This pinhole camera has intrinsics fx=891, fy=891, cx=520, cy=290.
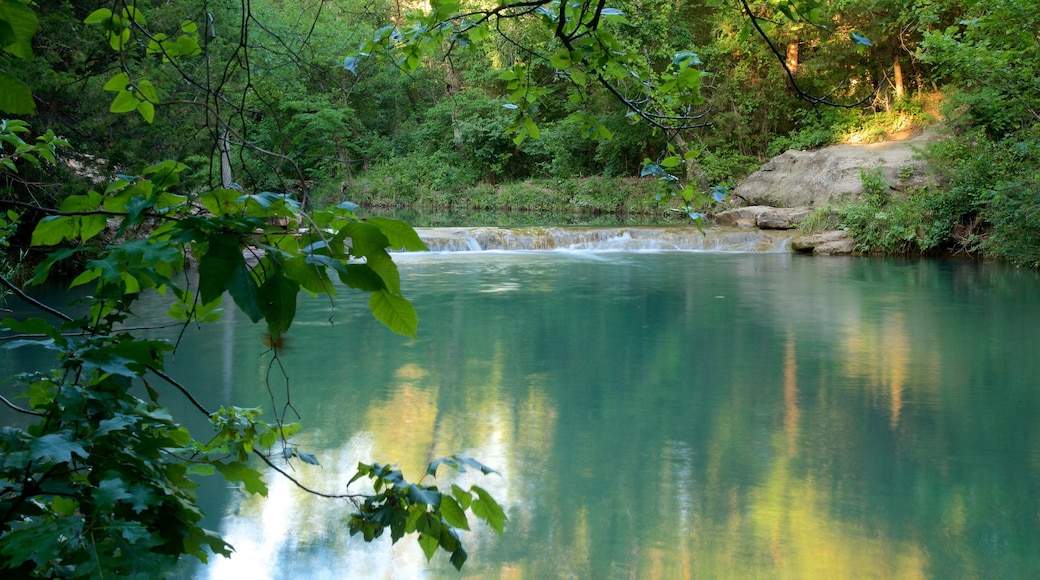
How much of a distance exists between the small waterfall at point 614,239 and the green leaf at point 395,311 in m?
16.2

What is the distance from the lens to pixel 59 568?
4.23 ft

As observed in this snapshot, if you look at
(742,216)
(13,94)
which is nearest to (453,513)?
(13,94)

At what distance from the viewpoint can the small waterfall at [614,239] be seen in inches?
695

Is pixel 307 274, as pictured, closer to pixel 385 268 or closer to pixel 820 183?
pixel 385 268

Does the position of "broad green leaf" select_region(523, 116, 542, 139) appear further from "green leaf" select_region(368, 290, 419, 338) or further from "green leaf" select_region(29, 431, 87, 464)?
"green leaf" select_region(29, 431, 87, 464)

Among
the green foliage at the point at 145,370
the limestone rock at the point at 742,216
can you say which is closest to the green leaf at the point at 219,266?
the green foliage at the point at 145,370

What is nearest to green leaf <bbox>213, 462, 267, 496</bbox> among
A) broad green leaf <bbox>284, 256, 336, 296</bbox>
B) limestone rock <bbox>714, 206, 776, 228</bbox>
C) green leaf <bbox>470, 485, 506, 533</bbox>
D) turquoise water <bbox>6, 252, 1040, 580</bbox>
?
turquoise water <bbox>6, 252, 1040, 580</bbox>

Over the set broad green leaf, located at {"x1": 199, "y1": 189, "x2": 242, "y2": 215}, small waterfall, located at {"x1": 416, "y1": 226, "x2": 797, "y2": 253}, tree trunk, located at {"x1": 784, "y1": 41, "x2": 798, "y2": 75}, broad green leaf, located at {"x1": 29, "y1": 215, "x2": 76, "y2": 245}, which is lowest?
small waterfall, located at {"x1": 416, "y1": 226, "x2": 797, "y2": 253}

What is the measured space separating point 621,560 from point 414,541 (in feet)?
2.94

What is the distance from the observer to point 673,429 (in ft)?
18.5

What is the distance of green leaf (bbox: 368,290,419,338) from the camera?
1308 mm

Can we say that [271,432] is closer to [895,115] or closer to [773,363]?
[773,363]

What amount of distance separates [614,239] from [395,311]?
17034mm

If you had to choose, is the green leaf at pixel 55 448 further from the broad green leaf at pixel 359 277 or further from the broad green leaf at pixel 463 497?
the broad green leaf at pixel 463 497
